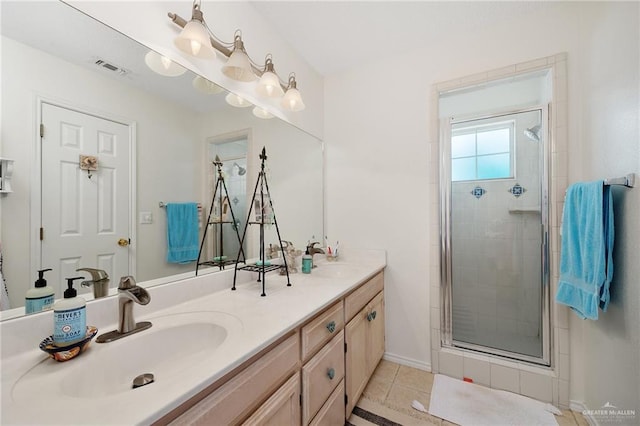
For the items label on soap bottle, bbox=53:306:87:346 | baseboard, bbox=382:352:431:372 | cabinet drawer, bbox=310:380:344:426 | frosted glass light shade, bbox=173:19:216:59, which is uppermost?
frosted glass light shade, bbox=173:19:216:59

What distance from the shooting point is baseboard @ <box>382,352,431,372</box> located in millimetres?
1896

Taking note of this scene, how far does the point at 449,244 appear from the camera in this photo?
1.91m

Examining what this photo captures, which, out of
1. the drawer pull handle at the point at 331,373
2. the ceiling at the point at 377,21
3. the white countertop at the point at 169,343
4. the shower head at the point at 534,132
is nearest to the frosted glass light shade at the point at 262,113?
the ceiling at the point at 377,21

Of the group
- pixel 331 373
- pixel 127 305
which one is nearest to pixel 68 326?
pixel 127 305

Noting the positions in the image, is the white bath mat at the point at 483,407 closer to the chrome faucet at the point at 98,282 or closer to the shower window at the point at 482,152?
the shower window at the point at 482,152

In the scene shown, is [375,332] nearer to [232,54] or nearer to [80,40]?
[232,54]

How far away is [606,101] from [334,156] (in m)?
1.65

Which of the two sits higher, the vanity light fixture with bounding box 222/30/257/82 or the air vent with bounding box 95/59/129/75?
the vanity light fixture with bounding box 222/30/257/82

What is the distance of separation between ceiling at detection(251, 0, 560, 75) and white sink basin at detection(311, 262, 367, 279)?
1.70 metres

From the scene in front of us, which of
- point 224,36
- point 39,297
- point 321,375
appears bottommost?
point 321,375

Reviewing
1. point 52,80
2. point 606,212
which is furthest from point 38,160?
point 606,212

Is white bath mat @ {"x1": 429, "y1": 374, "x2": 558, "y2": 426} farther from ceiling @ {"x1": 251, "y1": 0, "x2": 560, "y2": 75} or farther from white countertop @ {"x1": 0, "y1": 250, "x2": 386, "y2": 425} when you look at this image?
ceiling @ {"x1": 251, "y1": 0, "x2": 560, "y2": 75}

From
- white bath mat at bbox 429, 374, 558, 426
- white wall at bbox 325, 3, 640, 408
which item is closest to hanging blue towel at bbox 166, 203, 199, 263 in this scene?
white wall at bbox 325, 3, 640, 408

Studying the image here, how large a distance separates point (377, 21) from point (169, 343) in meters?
2.13
